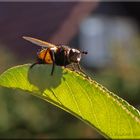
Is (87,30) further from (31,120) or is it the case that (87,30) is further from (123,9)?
(31,120)

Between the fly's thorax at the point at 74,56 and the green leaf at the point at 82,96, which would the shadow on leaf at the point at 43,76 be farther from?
the fly's thorax at the point at 74,56

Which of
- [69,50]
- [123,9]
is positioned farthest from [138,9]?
[69,50]

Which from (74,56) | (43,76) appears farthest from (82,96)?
(74,56)

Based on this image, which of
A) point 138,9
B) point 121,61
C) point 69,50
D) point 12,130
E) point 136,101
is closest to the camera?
point 69,50

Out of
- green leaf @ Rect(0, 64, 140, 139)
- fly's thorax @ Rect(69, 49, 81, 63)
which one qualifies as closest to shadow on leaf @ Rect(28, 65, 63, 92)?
green leaf @ Rect(0, 64, 140, 139)

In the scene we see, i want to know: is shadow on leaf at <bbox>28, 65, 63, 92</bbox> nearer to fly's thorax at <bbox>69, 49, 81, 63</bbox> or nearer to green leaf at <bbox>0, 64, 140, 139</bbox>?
Answer: green leaf at <bbox>0, 64, 140, 139</bbox>

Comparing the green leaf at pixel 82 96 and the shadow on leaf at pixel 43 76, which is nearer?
the green leaf at pixel 82 96

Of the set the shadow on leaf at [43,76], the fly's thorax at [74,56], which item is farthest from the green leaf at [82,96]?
the fly's thorax at [74,56]

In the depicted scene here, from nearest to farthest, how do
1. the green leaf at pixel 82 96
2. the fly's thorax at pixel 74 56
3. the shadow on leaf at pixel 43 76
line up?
the green leaf at pixel 82 96, the shadow on leaf at pixel 43 76, the fly's thorax at pixel 74 56
